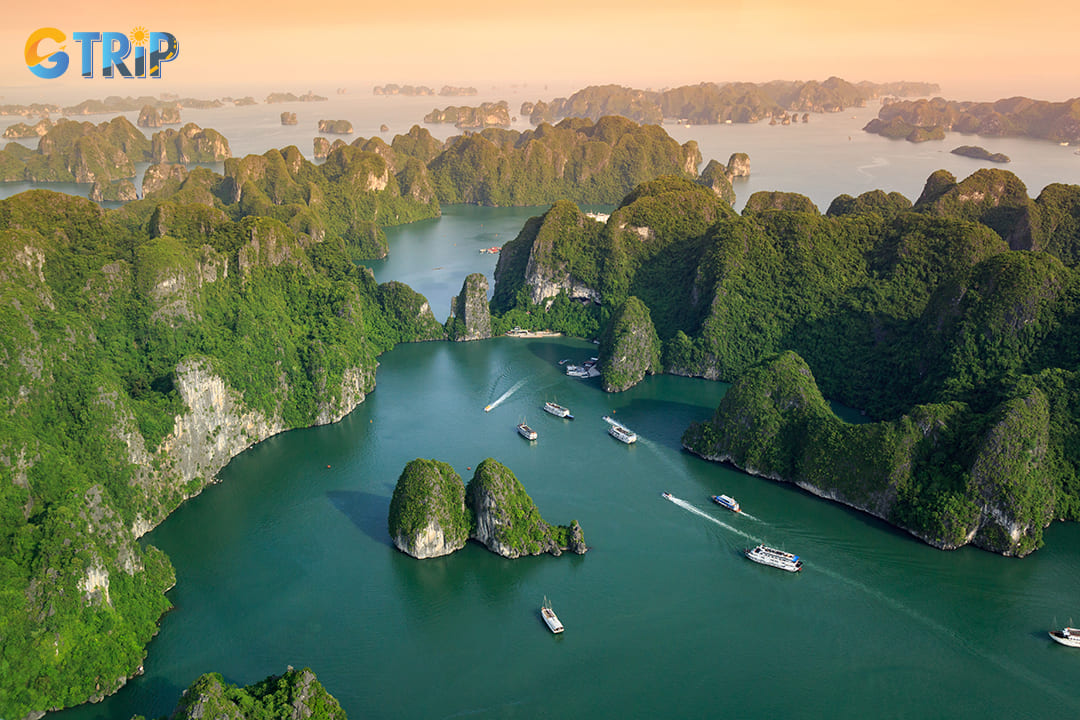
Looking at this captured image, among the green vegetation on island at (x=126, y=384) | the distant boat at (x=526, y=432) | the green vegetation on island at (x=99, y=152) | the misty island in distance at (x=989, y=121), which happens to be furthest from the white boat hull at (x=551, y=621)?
the misty island in distance at (x=989, y=121)

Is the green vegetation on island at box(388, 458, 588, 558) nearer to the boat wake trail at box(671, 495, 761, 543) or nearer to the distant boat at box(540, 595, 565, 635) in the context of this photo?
the distant boat at box(540, 595, 565, 635)

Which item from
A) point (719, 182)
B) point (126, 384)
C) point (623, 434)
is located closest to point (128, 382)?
point (126, 384)

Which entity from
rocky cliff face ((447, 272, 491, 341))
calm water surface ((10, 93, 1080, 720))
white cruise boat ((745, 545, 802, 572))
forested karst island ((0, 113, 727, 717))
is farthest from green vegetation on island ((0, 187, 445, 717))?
white cruise boat ((745, 545, 802, 572))

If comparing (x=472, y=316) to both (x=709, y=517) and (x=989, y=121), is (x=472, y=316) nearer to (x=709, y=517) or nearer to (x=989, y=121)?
(x=709, y=517)

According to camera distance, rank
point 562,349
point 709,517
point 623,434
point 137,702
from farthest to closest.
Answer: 1. point 562,349
2. point 623,434
3. point 709,517
4. point 137,702

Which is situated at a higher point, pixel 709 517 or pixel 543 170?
pixel 543 170

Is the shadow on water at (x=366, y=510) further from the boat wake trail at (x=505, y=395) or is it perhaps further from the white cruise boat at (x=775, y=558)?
the white cruise boat at (x=775, y=558)

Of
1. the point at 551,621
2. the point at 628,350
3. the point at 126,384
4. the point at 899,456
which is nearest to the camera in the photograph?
the point at 551,621
